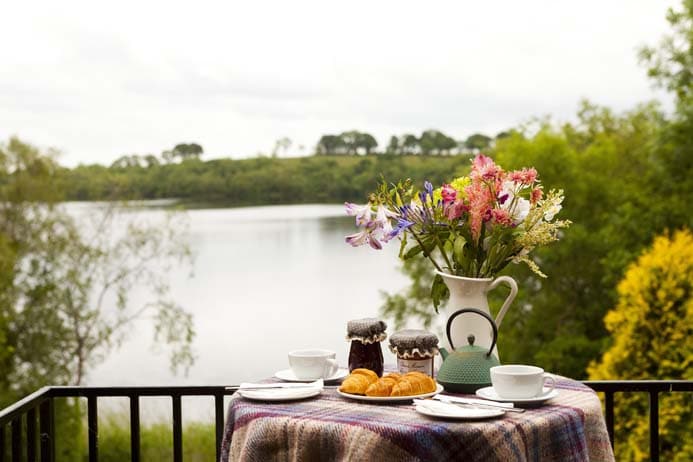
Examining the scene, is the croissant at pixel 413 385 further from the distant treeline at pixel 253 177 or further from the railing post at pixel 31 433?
the distant treeline at pixel 253 177

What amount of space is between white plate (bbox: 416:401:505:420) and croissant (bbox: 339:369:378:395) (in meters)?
0.17

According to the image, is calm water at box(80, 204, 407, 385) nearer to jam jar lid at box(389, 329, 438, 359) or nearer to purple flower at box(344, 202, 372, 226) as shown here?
purple flower at box(344, 202, 372, 226)

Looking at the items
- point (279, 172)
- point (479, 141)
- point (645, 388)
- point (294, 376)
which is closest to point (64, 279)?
point (279, 172)

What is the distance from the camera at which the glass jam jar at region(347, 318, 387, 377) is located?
202 centimetres

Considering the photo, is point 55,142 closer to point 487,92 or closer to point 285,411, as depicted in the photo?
point 487,92

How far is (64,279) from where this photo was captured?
14.5m

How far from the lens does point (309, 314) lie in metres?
16.3

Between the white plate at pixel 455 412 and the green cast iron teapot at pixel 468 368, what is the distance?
8.1 inches

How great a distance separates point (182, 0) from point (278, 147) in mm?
3808

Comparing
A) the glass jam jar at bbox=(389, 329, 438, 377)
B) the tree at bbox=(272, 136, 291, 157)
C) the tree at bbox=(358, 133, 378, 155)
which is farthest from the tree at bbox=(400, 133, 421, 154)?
the glass jam jar at bbox=(389, 329, 438, 377)

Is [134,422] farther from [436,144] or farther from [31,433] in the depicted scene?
[436,144]

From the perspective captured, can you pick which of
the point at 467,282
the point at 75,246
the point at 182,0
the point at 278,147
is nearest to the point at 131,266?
the point at 75,246

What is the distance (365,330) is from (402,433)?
0.45 meters

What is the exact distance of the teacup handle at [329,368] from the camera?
209 cm
